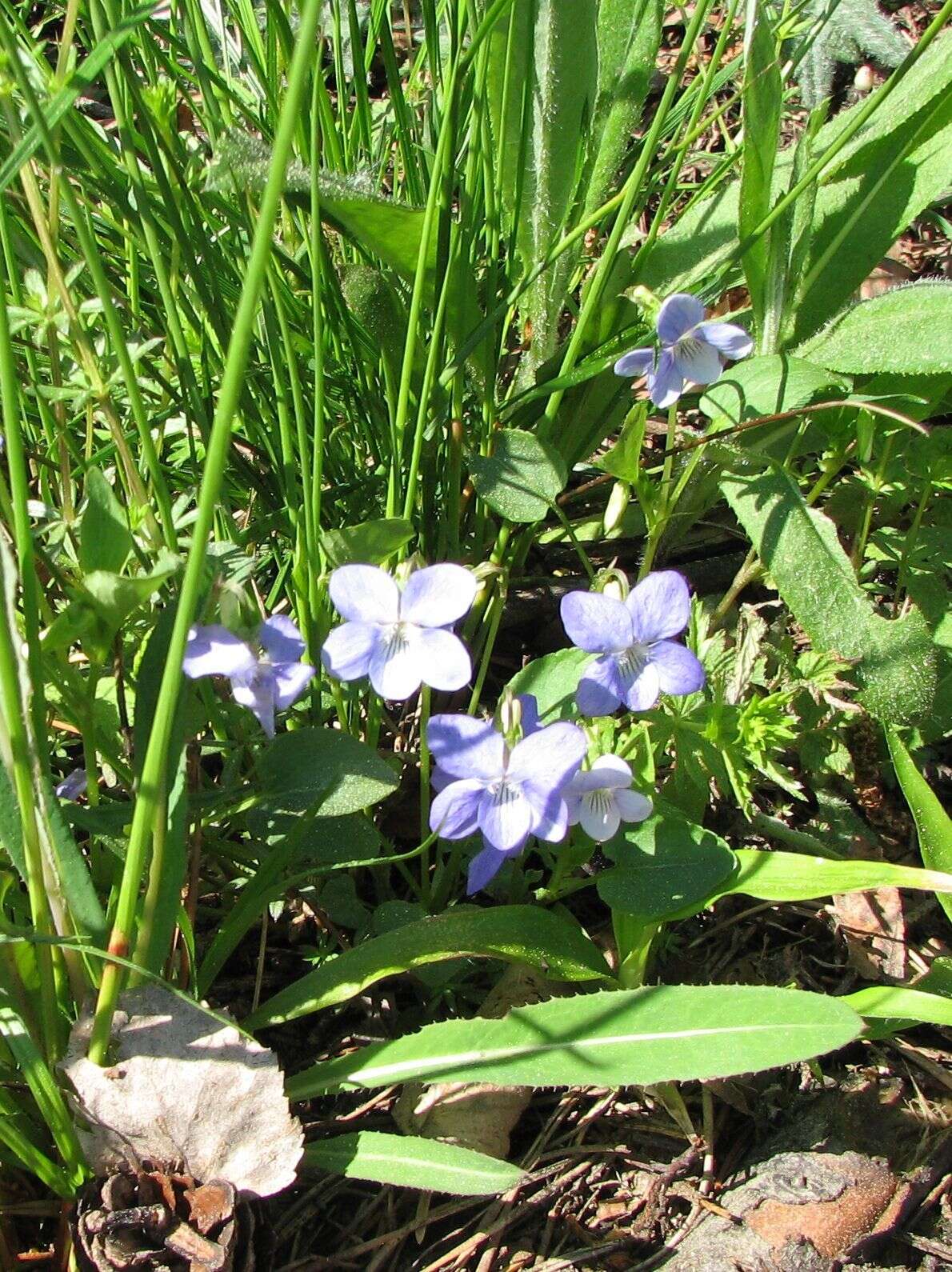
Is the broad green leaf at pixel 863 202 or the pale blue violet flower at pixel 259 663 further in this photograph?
the broad green leaf at pixel 863 202

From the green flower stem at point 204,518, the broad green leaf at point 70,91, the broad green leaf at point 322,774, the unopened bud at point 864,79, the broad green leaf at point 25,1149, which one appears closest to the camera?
the green flower stem at point 204,518

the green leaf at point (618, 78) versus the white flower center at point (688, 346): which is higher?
the green leaf at point (618, 78)

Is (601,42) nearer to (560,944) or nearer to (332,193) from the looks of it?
(332,193)

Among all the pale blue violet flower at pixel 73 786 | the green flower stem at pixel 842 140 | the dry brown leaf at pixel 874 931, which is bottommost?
the dry brown leaf at pixel 874 931

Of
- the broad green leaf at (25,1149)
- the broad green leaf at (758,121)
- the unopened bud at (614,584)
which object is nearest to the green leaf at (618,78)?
the broad green leaf at (758,121)

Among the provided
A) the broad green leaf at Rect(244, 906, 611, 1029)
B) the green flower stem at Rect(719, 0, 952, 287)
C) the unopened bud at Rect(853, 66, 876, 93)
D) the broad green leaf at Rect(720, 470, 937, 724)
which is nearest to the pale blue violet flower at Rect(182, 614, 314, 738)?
the broad green leaf at Rect(244, 906, 611, 1029)

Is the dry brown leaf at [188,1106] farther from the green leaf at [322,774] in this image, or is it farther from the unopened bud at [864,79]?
the unopened bud at [864,79]

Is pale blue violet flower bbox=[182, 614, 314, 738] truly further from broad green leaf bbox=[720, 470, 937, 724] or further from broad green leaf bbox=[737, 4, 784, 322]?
broad green leaf bbox=[737, 4, 784, 322]

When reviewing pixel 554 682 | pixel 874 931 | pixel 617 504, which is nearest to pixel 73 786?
pixel 554 682
